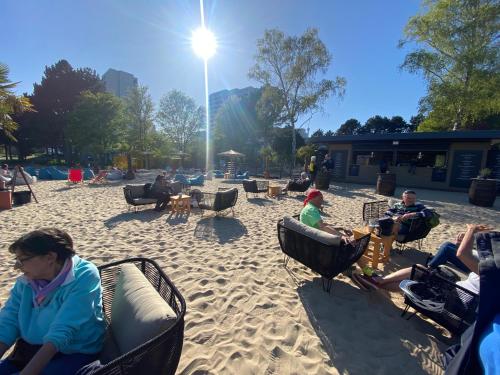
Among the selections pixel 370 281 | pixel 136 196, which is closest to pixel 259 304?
pixel 370 281

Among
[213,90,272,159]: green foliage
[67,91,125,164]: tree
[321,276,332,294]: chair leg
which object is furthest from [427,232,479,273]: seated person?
[213,90,272,159]: green foliage

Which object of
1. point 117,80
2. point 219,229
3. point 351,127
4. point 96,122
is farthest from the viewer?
point 117,80

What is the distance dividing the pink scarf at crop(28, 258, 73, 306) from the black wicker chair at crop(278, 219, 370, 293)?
2.45 metres

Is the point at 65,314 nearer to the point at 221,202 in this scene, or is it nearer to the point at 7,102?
the point at 221,202

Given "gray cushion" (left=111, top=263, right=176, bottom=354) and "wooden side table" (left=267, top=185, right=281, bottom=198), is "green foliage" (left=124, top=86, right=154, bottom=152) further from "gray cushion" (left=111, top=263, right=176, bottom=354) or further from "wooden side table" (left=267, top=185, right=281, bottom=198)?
"gray cushion" (left=111, top=263, right=176, bottom=354)

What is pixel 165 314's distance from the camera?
1323 mm

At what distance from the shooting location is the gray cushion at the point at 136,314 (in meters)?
1.30

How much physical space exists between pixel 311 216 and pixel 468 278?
1.75 meters

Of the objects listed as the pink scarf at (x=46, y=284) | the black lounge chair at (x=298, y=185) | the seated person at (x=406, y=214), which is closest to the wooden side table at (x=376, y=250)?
the seated person at (x=406, y=214)

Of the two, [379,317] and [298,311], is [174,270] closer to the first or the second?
[298,311]

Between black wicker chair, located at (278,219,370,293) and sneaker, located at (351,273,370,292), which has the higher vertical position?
black wicker chair, located at (278,219,370,293)

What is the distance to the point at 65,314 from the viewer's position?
1342 mm

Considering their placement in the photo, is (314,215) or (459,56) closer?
(314,215)

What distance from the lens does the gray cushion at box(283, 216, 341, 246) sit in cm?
283
